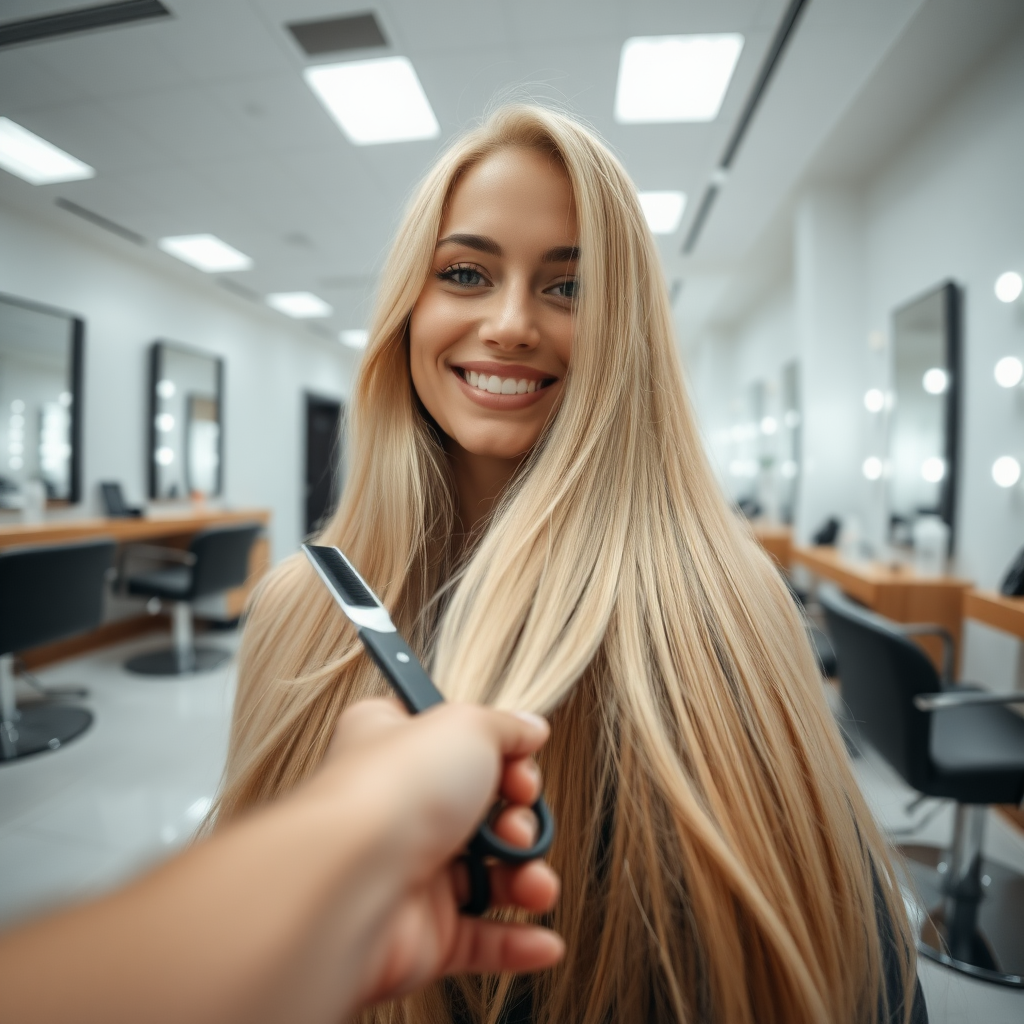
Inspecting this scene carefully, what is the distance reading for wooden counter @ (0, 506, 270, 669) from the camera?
0.96m

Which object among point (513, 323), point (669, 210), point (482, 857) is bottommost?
point (482, 857)

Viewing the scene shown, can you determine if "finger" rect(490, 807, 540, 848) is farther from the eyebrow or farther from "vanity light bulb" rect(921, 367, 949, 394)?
"vanity light bulb" rect(921, 367, 949, 394)

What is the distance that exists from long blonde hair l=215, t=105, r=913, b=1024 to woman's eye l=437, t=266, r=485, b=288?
29mm

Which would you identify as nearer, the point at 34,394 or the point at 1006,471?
the point at 34,394

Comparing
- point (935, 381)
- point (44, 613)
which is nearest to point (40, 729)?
point (44, 613)

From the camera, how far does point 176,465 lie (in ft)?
4.43

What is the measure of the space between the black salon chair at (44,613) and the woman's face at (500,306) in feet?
1.77

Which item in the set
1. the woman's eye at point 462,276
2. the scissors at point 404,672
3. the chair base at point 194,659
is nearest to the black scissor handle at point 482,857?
the scissors at point 404,672

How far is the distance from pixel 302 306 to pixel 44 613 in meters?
4.09

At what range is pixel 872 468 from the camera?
10.9 feet

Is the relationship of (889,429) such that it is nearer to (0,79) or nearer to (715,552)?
(715,552)

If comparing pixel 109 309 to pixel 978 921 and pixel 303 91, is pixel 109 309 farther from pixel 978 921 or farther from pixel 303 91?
pixel 978 921

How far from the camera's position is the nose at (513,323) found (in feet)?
1.82

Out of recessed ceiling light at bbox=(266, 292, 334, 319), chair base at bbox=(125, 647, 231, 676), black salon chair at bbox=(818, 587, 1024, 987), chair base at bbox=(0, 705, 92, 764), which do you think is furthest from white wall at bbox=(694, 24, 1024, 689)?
recessed ceiling light at bbox=(266, 292, 334, 319)
